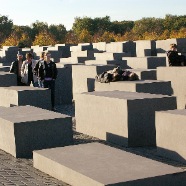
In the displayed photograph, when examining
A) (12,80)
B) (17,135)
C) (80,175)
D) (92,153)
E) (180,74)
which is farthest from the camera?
(12,80)

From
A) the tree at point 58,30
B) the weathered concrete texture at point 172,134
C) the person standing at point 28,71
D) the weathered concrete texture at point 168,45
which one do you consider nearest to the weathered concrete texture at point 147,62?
the person standing at point 28,71

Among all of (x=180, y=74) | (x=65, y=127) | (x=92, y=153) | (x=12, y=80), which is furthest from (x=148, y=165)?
(x=12, y=80)

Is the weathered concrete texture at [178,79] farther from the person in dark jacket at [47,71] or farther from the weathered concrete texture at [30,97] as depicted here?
the weathered concrete texture at [30,97]

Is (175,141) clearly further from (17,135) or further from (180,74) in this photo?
(180,74)

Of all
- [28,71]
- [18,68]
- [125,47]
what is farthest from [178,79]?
[125,47]

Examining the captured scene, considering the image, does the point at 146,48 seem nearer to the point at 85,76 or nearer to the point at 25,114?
the point at 85,76

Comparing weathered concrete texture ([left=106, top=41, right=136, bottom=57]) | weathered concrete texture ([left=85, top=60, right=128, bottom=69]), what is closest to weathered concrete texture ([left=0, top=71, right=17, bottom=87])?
weathered concrete texture ([left=85, top=60, right=128, bottom=69])

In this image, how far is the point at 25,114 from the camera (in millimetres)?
10734

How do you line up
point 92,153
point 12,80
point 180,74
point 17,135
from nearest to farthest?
point 92,153, point 17,135, point 180,74, point 12,80

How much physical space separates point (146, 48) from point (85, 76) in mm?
15219

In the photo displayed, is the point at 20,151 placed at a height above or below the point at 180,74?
below

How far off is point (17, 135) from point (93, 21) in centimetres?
8391

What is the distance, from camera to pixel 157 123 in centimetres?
956

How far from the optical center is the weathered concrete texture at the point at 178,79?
14384 mm
